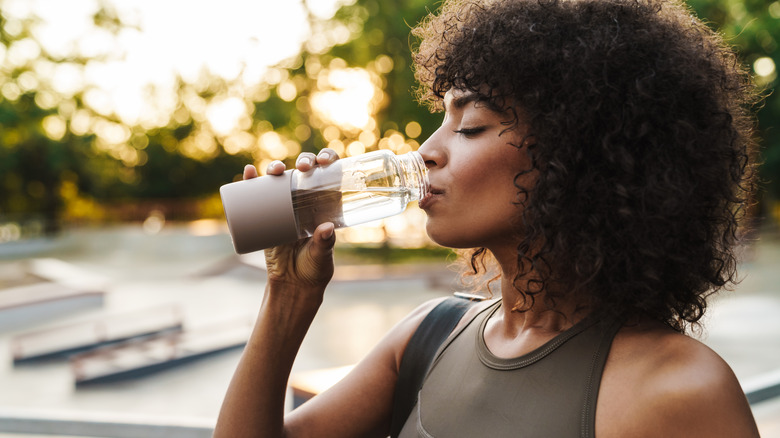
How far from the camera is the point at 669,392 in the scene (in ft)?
3.67

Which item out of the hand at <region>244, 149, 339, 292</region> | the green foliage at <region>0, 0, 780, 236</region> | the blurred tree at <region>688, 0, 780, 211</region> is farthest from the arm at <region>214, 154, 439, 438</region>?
the blurred tree at <region>688, 0, 780, 211</region>

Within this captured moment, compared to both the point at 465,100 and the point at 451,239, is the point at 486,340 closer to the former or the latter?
the point at 451,239

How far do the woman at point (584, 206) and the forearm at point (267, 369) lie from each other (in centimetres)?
10

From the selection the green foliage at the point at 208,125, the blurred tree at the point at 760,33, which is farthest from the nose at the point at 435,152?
the blurred tree at the point at 760,33

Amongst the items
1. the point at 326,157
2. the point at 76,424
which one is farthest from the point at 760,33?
the point at 326,157

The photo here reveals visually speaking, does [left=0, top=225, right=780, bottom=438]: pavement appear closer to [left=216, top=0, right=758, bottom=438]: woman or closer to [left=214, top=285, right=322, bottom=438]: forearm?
[left=216, top=0, right=758, bottom=438]: woman

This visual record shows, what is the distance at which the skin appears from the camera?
3.66ft

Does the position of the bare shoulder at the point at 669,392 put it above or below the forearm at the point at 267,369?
below

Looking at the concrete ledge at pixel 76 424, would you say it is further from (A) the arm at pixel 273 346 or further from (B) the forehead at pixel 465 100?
(B) the forehead at pixel 465 100

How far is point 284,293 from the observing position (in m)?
1.63

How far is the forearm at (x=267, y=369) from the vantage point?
5.30ft

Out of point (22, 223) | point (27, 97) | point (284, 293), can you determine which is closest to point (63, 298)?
point (284, 293)

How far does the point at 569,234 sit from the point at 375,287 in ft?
41.4

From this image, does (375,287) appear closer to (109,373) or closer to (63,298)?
(63,298)
